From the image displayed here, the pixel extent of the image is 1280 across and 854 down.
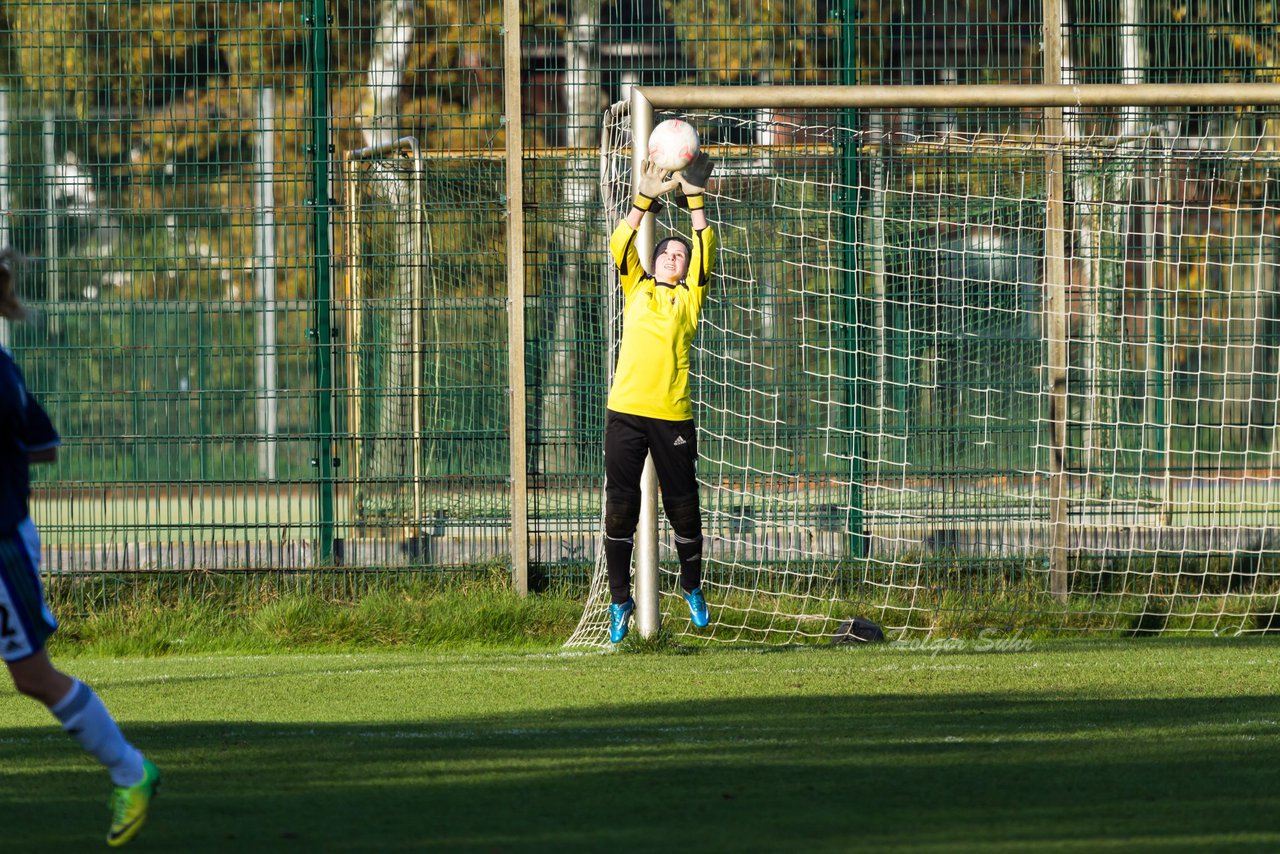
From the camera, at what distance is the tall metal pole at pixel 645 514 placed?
8695mm

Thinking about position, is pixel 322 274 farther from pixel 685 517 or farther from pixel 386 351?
pixel 685 517

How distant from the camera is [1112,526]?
1016 cm

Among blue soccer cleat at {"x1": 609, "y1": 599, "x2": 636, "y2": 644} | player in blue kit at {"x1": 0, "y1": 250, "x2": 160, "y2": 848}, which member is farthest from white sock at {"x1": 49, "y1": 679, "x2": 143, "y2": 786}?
blue soccer cleat at {"x1": 609, "y1": 599, "x2": 636, "y2": 644}

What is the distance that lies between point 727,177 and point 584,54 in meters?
1.26

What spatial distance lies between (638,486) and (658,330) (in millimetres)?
864

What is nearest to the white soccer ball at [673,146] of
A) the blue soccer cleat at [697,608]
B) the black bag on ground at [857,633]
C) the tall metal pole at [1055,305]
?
the blue soccer cleat at [697,608]

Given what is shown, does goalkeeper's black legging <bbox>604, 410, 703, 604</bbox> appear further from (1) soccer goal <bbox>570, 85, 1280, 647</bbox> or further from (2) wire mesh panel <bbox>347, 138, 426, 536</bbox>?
(2) wire mesh panel <bbox>347, 138, 426, 536</bbox>

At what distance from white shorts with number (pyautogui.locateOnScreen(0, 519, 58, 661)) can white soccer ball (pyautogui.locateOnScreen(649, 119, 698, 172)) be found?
14.4 ft

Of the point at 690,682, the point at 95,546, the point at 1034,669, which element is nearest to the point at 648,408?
the point at 690,682

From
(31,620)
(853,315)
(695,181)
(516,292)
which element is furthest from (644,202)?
(31,620)

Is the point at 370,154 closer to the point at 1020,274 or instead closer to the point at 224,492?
the point at 224,492

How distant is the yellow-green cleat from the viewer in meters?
4.55

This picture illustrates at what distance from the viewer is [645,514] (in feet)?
28.7

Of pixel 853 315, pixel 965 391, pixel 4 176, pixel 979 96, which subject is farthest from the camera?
pixel 965 391
